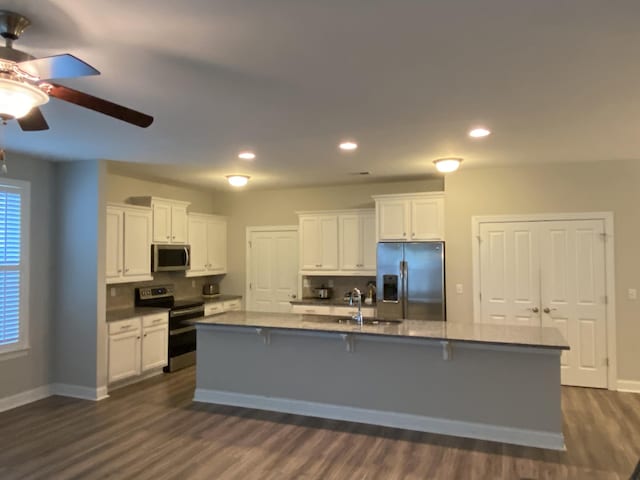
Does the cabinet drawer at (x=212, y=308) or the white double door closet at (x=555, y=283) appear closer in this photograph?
the white double door closet at (x=555, y=283)

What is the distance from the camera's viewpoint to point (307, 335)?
454 cm

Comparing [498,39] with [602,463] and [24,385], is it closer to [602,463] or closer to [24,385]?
[602,463]

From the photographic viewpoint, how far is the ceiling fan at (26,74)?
74.4 inches

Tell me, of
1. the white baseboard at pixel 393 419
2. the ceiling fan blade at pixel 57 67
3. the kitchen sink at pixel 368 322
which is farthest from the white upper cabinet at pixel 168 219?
the ceiling fan blade at pixel 57 67

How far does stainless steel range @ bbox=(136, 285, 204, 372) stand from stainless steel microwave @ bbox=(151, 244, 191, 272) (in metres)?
0.35

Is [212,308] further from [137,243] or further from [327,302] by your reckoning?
[327,302]

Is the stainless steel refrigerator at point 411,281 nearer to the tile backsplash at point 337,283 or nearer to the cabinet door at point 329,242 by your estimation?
the tile backsplash at point 337,283

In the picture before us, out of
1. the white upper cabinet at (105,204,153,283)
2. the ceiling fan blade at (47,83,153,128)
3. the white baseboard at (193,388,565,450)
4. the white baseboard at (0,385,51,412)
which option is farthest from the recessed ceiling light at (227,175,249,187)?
the ceiling fan blade at (47,83,153,128)

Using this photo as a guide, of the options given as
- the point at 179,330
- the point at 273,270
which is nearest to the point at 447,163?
the point at 273,270

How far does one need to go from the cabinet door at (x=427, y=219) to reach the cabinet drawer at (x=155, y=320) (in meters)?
3.43

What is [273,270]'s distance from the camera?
7473mm

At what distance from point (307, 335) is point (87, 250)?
269 centimetres

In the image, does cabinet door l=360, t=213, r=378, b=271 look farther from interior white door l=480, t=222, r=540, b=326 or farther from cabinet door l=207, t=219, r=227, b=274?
cabinet door l=207, t=219, r=227, b=274

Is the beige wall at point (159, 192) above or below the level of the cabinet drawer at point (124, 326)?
above
